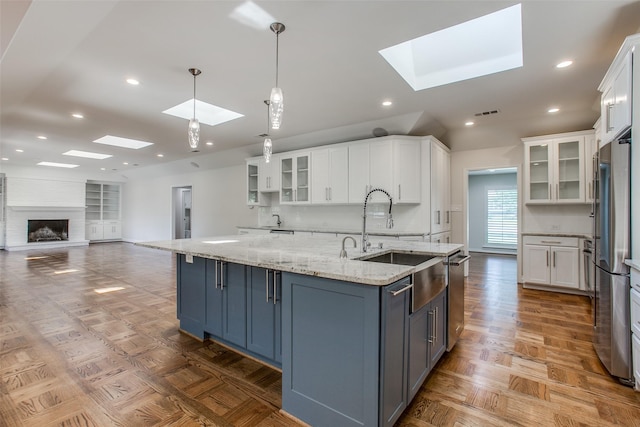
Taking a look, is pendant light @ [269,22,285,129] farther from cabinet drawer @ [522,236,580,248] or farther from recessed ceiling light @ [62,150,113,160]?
recessed ceiling light @ [62,150,113,160]

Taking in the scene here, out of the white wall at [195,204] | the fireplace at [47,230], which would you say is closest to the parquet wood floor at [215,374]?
the white wall at [195,204]

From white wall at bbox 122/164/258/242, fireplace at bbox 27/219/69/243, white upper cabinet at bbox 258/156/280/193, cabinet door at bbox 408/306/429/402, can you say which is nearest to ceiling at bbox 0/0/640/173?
white upper cabinet at bbox 258/156/280/193

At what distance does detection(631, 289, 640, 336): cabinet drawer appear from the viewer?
188 centimetres

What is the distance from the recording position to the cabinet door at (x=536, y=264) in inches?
176

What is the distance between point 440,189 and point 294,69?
A: 3.23 metres

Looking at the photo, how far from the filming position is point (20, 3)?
2057 millimetres

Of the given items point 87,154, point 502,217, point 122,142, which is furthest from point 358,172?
point 87,154

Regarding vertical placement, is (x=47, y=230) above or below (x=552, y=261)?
above

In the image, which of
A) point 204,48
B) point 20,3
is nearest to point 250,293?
point 204,48

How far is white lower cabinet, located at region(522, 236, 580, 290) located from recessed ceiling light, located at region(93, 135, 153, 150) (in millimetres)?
7176

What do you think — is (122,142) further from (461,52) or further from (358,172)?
(461,52)

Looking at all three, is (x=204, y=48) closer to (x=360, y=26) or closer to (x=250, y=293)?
(x=360, y=26)

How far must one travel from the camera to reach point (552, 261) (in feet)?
14.4

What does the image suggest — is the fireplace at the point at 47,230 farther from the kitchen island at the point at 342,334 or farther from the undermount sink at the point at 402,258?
the undermount sink at the point at 402,258
